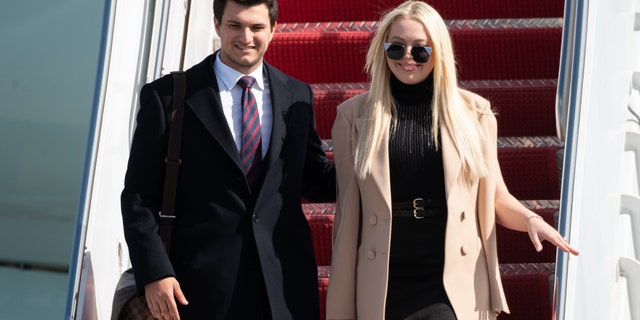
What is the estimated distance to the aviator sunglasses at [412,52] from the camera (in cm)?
364

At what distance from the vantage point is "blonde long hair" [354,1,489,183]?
3639 millimetres

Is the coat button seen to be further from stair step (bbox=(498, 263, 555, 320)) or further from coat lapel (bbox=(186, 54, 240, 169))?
stair step (bbox=(498, 263, 555, 320))

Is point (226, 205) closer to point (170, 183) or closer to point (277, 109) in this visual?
point (170, 183)

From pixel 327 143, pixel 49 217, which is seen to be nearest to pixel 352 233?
pixel 327 143

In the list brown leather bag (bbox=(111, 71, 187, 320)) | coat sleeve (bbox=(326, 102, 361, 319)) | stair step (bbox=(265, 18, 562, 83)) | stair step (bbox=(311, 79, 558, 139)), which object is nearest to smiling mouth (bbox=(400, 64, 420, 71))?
coat sleeve (bbox=(326, 102, 361, 319))

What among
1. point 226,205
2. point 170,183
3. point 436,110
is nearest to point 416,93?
point 436,110

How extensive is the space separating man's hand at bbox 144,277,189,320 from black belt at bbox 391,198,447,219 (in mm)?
642

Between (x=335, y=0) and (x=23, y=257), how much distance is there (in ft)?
17.7

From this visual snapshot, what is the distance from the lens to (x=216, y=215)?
3670 mm

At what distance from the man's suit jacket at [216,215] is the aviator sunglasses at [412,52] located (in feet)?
1.27

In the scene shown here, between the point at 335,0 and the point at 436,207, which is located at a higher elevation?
the point at 335,0

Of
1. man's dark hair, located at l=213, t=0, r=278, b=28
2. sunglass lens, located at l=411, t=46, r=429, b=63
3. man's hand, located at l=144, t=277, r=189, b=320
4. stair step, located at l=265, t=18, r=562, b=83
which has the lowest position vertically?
man's hand, located at l=144, t=277, r=189, b=320

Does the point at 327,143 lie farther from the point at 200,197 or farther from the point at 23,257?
the point at 23,257

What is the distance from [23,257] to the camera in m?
10.5
